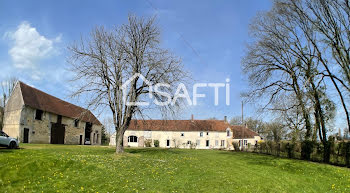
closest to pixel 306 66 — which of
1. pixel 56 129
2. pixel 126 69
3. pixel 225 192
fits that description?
pixel 126 69

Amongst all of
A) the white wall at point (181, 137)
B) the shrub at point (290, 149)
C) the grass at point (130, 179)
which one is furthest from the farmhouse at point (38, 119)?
the shrub at point (290, 149)

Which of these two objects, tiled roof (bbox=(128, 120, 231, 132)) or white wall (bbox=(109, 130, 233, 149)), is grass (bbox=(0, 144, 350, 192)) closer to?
white wall (bbox=(109, 130, 233, 149))

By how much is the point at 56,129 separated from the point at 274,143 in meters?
32.1

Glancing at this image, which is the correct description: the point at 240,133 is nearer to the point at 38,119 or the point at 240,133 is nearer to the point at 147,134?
the point at 147,134

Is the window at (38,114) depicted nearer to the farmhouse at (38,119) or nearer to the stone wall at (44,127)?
the farmhouse at (38,119)

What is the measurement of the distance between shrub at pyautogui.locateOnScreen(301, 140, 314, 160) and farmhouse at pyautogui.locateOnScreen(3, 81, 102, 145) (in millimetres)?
21983

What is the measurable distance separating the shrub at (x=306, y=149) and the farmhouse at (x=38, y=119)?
2198 centimetres

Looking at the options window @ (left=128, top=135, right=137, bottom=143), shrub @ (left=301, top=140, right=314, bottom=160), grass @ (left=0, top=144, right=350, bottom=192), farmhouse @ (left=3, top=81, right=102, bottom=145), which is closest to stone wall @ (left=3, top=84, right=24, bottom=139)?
farmhouse @ (left=3, top=81, right=102, bottom=145)

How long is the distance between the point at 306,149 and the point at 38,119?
112 feet

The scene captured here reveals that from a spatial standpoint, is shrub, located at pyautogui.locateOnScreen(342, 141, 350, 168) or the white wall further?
the white wall

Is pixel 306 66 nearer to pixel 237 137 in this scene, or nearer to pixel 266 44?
pixel 266 44

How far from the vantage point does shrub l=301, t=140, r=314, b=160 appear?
23672 mm

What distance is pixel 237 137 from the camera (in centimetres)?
6444

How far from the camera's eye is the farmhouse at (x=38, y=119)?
108 ft
